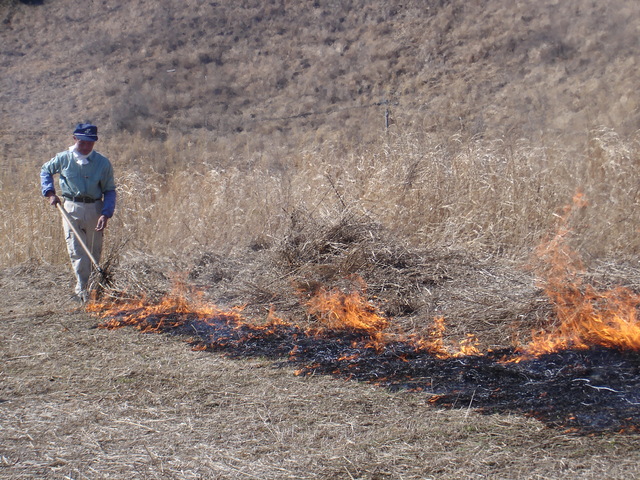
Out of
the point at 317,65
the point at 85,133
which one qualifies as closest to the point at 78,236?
the point at 85,133

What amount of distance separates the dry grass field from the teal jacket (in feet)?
2.24

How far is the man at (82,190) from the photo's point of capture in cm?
653

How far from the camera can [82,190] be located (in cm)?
662

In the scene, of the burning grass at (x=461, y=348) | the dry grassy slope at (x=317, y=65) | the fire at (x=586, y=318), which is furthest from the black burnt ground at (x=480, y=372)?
the dry grassy slope at (x=317, y=65)

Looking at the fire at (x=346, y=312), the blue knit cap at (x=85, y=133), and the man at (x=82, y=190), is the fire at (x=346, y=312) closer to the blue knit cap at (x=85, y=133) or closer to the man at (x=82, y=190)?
the man at (x=82, y=190)

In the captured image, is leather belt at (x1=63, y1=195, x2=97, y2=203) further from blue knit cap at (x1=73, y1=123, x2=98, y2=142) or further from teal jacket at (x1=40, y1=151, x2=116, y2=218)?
blue knit cap at (x1=73, y1=123, x2=98, y2=142)

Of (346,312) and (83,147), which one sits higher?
(83,147)

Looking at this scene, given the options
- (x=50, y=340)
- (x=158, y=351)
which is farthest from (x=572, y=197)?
(x=50, y=340)

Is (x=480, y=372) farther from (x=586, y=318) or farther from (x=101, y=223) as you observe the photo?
(x=101, y=223)

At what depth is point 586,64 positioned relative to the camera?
2028 cm

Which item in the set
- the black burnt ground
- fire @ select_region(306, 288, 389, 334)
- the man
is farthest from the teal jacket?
fire @ select_region(306, 288, 389, 334)

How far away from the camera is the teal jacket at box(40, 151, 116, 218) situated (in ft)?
21.5

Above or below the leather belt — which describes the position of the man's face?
above

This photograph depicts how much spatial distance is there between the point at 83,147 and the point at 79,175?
0.29 meters
